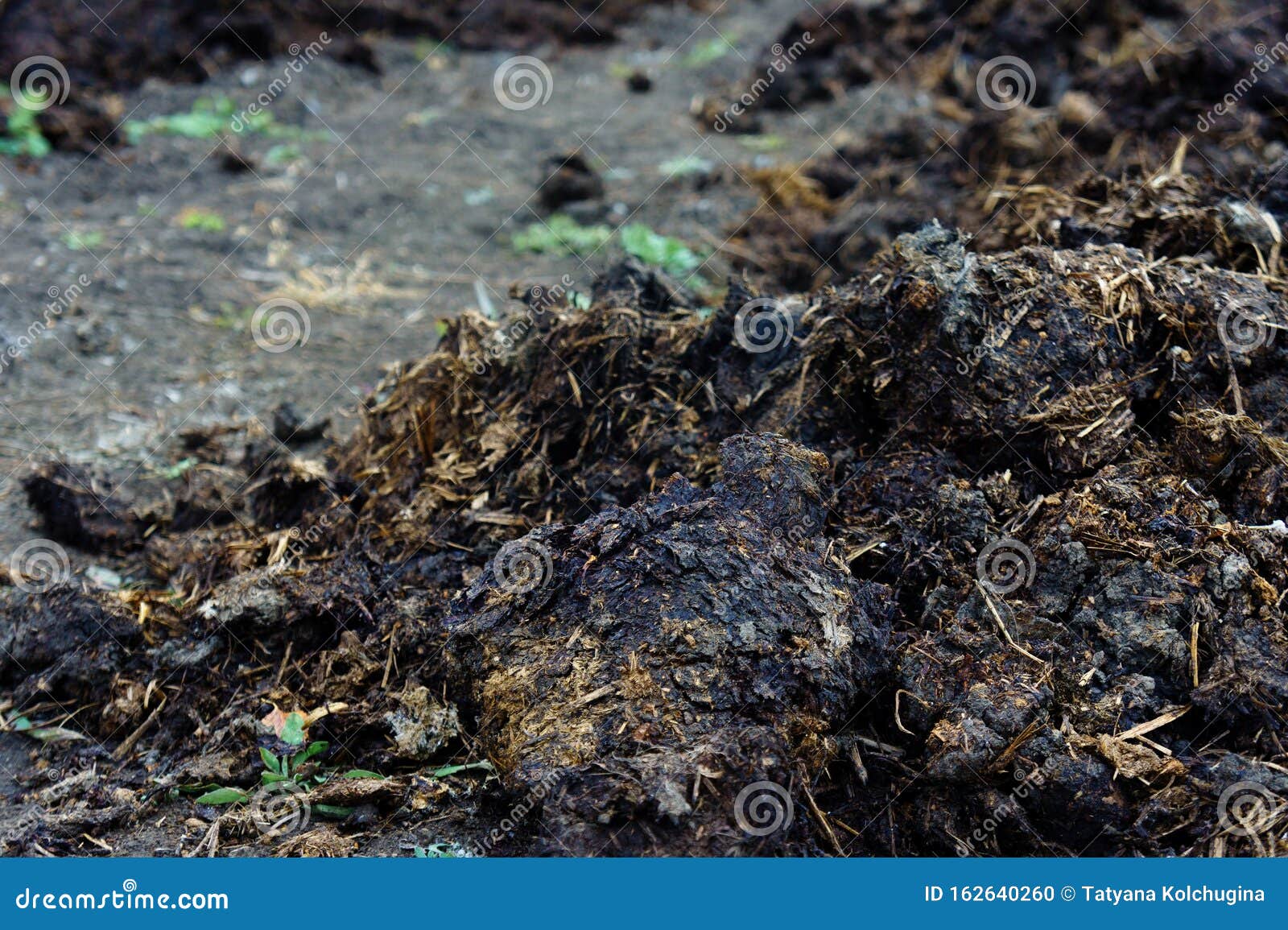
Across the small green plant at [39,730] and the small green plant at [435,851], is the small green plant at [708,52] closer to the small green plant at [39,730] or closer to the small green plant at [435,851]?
the small green plant at [39,730]

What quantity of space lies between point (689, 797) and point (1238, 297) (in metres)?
2.63

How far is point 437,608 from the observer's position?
350cm
